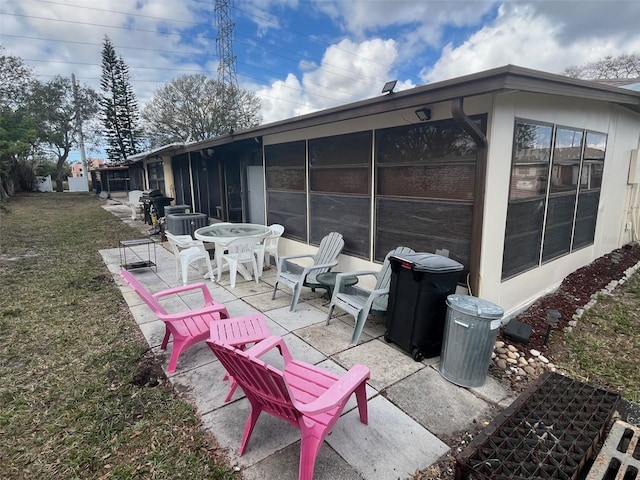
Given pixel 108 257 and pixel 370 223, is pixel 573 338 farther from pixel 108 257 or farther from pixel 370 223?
pixel 108 257

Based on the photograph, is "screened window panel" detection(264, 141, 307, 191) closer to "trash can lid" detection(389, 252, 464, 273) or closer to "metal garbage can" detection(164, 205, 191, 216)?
"trash can lid" detection(389, 252, 464, 273)

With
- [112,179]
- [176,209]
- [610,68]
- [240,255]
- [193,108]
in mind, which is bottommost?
[240,255]

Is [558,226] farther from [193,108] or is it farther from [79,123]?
[79,123]

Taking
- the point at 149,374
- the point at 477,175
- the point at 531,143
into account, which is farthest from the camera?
the point at 531,143

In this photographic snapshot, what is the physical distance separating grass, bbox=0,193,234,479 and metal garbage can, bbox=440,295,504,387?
181 cm

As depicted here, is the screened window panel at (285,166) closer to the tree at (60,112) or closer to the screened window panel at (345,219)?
the screened window panel at (345,219)

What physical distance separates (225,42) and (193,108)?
221 inches

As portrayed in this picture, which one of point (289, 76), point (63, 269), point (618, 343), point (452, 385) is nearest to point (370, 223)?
point (452, 385)

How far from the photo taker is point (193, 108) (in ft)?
90.4

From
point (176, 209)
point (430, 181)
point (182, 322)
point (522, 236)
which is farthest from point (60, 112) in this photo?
point (522, 236)

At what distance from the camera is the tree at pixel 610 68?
19812 mm

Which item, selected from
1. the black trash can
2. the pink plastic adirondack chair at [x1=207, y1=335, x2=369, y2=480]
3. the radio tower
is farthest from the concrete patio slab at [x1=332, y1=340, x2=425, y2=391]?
the radio tower

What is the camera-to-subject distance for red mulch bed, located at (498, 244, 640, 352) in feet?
12.0

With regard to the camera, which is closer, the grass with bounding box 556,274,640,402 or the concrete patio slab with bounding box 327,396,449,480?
the concrete patio slab with bounding box 327,396,449,480
